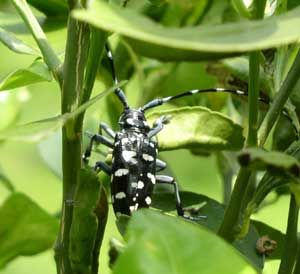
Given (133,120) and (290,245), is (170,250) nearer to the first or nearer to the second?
(290,245)

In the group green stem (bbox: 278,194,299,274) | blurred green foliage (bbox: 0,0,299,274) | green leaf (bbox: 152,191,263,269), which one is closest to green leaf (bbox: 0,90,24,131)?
blurred green foliage (bbox: 0,0,299,274)

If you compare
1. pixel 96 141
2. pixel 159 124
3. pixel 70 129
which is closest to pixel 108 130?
pixel 96 141

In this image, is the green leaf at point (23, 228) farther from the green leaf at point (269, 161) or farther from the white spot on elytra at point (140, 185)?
the green leaf at point (269, 161)

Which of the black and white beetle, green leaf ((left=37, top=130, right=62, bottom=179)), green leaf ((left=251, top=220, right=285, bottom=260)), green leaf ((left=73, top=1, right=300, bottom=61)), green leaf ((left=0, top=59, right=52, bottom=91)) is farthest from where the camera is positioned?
green leaf ((left=37, top=130, right=62, bottom=179))

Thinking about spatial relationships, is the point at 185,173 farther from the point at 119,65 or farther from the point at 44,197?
the point at 119,65

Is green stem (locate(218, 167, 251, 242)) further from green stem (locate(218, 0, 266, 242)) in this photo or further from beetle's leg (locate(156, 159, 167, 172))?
beetle's leg (locate(156, 159, 167, 172))

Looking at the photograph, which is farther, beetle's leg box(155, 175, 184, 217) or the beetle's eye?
the beetle's eye

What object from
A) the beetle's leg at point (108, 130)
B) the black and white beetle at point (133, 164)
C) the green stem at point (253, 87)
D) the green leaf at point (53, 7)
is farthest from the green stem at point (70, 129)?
the beetle's leg at point (108, 130)
